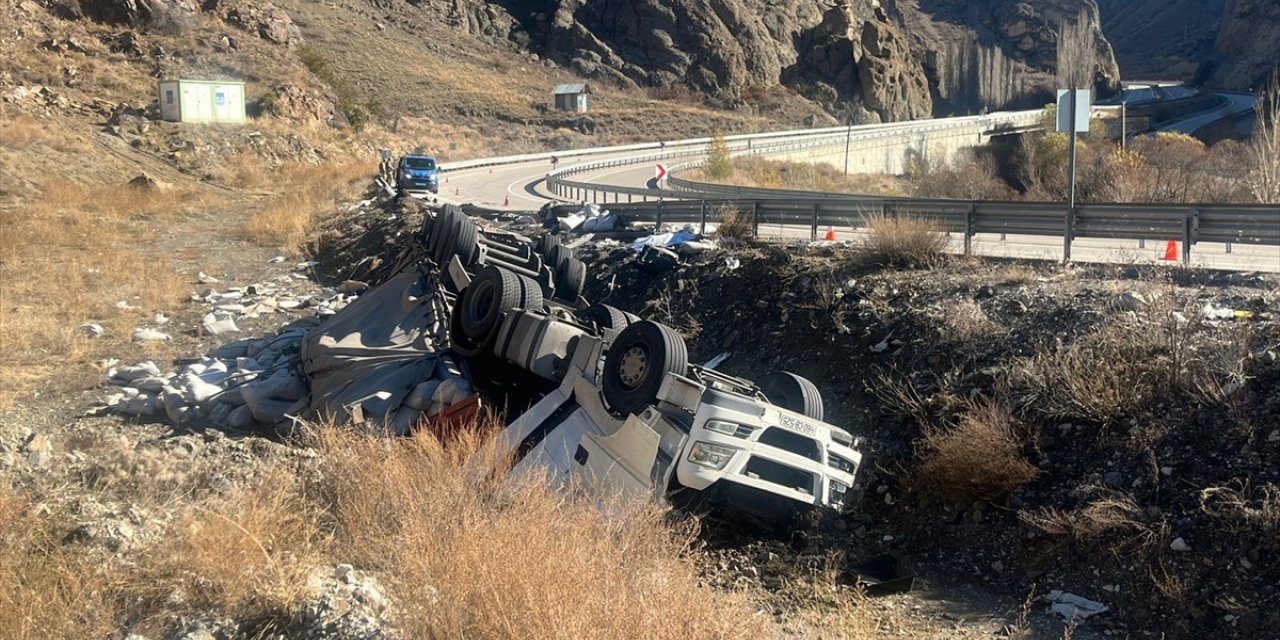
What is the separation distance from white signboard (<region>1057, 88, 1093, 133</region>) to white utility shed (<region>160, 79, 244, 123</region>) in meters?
41.5

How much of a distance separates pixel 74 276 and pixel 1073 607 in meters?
20.2

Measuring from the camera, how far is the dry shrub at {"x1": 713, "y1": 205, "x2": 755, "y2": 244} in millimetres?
16438

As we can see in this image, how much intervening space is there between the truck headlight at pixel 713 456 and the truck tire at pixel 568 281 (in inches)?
303

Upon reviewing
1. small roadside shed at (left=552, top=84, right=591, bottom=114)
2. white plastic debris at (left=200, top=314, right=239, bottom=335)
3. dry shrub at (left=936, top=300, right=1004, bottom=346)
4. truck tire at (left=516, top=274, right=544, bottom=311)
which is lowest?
white plastic debris at (left=200, top=314, right=239, bottom=335)

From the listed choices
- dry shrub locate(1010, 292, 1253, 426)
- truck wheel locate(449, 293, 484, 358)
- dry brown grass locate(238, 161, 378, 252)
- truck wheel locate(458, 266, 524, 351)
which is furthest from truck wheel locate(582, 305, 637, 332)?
dry brown grass locate(238, 161, 378, 252)

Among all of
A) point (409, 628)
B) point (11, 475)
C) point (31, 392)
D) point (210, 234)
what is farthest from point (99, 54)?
point (409, 628)

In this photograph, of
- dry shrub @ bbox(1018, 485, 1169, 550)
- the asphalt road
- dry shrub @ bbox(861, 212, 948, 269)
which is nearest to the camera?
dry shrub @ bbox(1018, 485, 1169, 550)

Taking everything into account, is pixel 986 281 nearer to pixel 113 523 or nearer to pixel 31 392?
pixel 113 523

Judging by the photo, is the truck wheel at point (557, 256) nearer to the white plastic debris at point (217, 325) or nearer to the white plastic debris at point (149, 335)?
the white plastic debris at point (217, 325)

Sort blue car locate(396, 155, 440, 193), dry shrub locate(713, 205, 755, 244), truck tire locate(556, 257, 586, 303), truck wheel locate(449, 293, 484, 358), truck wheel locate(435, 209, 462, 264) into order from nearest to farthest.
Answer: truck wheel locate(449, 293, 484, 358), truck tire locate(556, 257, 586, 303), truck wheel locate(435, 209, 462, 264), dry shrub locate(713, 205, 755, 244), blue car locate(396, 155, 440, 193)

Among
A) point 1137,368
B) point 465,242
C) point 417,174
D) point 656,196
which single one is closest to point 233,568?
point 1137,368

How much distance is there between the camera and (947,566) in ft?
26.4

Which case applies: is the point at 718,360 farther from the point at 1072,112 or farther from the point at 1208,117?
the point at 1208,117

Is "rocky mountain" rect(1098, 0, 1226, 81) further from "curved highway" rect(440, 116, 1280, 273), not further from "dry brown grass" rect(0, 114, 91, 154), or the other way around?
"dry brown grass" rect(0, 114, 91, 154)
